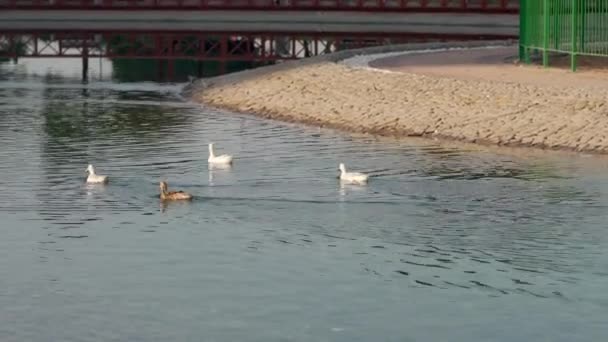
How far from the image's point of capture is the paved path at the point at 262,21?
86062mm

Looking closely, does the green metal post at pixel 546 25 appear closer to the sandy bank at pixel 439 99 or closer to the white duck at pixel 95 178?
the sandy bank at pixel 439 99

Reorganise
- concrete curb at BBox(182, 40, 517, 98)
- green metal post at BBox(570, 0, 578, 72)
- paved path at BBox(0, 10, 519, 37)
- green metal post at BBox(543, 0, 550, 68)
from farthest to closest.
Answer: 1. paved path at BBox(0, 10, 519, 37)
2. concrete curb at BBox(182, 40, 517, 98)
3. green metal post at BBox(543, 0, 550, 68)
4. green metal post at BBox(570, 0, 578, 72)

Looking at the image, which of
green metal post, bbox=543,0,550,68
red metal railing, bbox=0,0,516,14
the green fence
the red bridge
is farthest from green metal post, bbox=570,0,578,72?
red metal railing, bbox=0,0,516,14

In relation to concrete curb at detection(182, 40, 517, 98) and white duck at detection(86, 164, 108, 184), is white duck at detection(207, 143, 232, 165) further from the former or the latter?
concrete curb at detection(182, 40, 517, 98)

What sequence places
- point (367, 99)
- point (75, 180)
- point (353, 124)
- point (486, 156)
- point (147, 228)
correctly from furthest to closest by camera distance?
point (367, 99)
point (353, 124)
point (486, 156)
point (75, 180)
point (147, 228)

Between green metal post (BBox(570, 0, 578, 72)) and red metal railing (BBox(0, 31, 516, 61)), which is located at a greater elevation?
green metal post (BBox(570, 0, 578, 72))

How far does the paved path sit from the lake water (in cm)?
4395

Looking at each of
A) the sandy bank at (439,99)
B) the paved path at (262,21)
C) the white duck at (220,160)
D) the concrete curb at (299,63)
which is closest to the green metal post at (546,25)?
the sandy bank at (439,99)

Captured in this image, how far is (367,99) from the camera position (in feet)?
168

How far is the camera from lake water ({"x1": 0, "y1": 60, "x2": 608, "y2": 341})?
70.9 feet

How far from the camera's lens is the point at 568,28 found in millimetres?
52719

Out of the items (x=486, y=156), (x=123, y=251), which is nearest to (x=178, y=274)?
(x=123, y=251)

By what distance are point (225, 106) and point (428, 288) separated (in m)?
32.7

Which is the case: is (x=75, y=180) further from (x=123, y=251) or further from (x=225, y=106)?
(x=225, y=106)
